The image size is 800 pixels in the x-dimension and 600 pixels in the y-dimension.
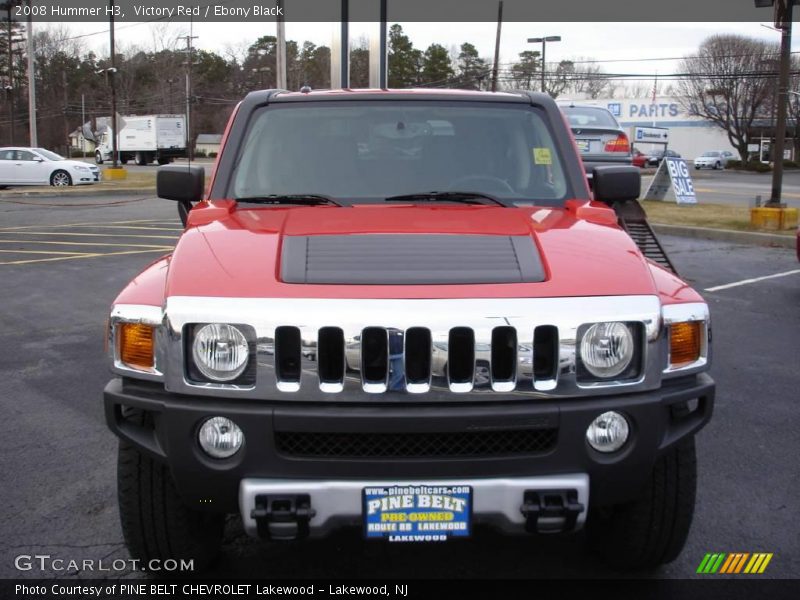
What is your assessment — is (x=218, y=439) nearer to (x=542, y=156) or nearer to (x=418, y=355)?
(x=418, y=355)

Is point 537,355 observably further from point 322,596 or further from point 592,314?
point 322,596

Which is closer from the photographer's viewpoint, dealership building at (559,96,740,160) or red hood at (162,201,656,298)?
red hood at (162,201,656,298)

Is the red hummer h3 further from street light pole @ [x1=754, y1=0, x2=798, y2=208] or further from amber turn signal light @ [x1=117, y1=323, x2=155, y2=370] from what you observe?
street light pole @ [x1=754, y1=0, x2=798, y2=208]

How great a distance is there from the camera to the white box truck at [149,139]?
191ft

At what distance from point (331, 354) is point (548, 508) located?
784 mm

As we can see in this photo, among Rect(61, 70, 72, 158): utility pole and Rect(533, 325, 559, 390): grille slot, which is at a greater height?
Rect(61, 70, 72, 158): utility pole

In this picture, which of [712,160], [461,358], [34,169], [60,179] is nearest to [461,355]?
[461,358]

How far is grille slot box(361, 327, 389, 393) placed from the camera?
98.5 inches

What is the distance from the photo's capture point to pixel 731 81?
59969mm

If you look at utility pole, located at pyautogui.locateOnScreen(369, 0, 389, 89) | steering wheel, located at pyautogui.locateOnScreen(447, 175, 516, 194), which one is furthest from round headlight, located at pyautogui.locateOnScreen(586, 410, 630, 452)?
utility pole, located at pyautogui.locateOnScreen(369, 0, 389, 89)

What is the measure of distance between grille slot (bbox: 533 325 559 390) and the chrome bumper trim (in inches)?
11.2

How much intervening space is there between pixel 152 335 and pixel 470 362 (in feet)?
3.30

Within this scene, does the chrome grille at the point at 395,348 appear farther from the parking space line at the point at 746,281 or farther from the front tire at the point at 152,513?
the parking space line at the point at 746,281

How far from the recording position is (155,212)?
1966cm
